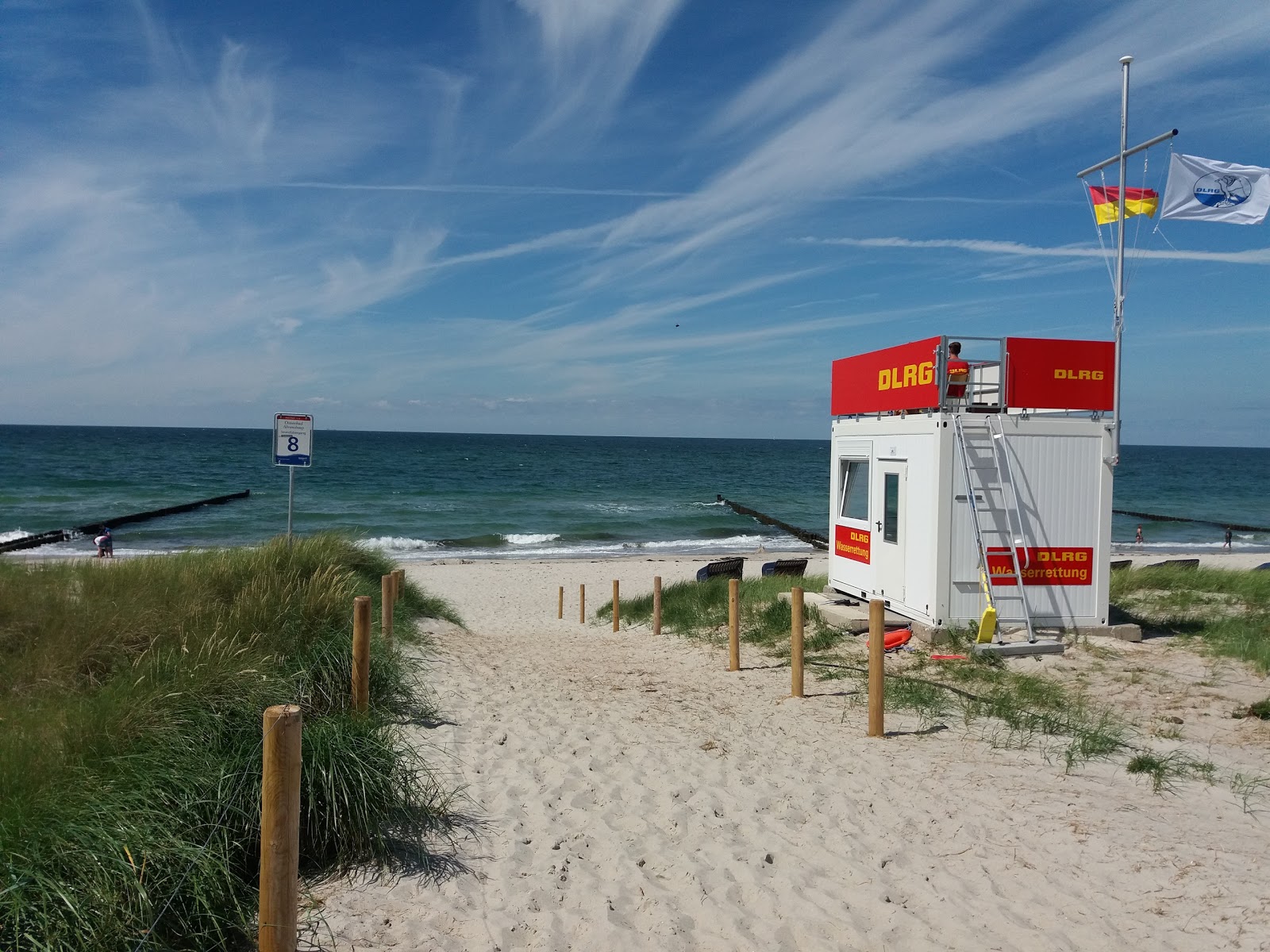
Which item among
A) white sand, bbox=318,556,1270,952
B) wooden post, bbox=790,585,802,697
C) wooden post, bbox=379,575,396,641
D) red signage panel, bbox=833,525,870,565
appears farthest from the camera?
red signage panel, bbox=833,525,870,565

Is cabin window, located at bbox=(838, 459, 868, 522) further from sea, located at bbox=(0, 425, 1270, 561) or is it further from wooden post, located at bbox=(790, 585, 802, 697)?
sea, located at bbox=(0, 425, 1270, 561)

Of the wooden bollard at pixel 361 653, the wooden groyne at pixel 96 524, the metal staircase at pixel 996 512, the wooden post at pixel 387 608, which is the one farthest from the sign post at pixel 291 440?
the wooden groyne at pixel 96 524

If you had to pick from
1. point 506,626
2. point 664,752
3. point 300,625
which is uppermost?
point 300,625

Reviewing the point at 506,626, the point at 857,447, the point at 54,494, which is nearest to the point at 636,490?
the point at 54,494

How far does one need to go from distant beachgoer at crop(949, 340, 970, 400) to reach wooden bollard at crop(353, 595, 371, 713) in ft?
24.5

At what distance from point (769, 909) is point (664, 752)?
93.4 inches

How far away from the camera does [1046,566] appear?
410 inches

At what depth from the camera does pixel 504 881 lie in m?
4.32

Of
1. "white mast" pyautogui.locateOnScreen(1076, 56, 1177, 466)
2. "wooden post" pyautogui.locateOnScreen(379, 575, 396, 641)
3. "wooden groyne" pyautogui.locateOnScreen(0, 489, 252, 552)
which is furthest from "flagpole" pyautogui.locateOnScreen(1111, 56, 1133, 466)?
"wooden groyne" pyautogui.locateOnScreen(0, 489, 252, 552)

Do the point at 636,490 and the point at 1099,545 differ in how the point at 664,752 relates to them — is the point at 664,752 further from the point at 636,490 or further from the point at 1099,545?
the point at 636,490

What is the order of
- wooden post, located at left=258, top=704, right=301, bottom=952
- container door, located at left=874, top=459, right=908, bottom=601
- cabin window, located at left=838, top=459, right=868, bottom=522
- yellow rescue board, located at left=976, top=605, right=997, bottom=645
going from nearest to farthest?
wooden post, located at left=258, top=704, right=301, bottom=952 < yellow rescue board, located at left=976, top=605, right=997, bottom=645 < container door, located at left=874, top=459, right=908, bottom=601 < cabin window, located at left=838, top=459, right=868, bottom=522

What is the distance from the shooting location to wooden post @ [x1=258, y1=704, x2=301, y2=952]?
308 centimetres

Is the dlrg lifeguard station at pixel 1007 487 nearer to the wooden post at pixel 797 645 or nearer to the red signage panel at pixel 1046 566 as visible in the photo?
the red signage panel at pixel 1046 566

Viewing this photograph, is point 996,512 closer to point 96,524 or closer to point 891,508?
point 891,508
